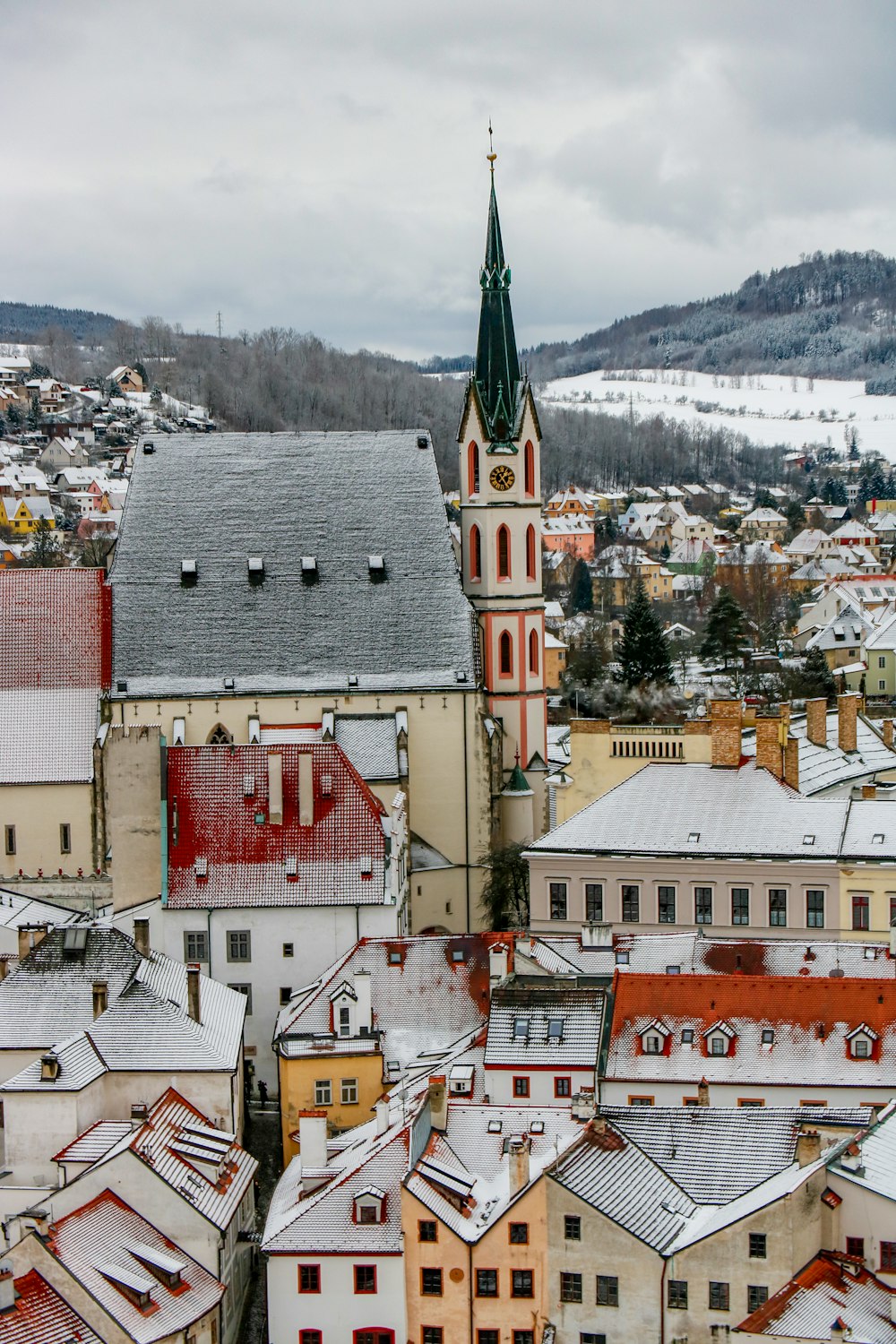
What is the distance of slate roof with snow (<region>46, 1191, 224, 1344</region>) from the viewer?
135ft

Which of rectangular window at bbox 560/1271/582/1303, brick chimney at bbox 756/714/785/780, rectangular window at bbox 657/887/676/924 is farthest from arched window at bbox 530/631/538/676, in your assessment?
rectangular window at bbox 560/1271/582/1303

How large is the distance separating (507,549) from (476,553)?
1.20 m

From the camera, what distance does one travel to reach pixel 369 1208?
43.2 m

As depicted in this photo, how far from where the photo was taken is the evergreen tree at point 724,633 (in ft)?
420

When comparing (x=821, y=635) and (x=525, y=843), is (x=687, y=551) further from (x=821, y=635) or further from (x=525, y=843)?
(x=525, y=843)

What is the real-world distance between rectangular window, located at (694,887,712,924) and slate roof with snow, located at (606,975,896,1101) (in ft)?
35.2

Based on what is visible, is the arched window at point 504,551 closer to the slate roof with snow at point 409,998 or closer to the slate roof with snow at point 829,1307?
the slate roof with snow at point 409,998

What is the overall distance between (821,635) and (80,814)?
79448mm

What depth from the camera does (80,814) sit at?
67.6 metres

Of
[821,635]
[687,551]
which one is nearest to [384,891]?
[821,635]

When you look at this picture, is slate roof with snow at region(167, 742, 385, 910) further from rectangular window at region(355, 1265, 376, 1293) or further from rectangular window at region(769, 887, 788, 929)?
rectangular window at region(355, 1265, 376, 1293)

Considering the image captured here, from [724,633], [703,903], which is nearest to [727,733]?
[703,903]

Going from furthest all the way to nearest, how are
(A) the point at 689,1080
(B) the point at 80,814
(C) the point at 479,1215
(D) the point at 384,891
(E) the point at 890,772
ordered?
1. (E) the point at 890,772
2. (B) the point at 80,814
3. (D) the point at 384,891
4. (A) the point at 689,1080
5. (C) the point at 479,1215

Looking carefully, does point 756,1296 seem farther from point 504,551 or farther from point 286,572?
point 504,551
